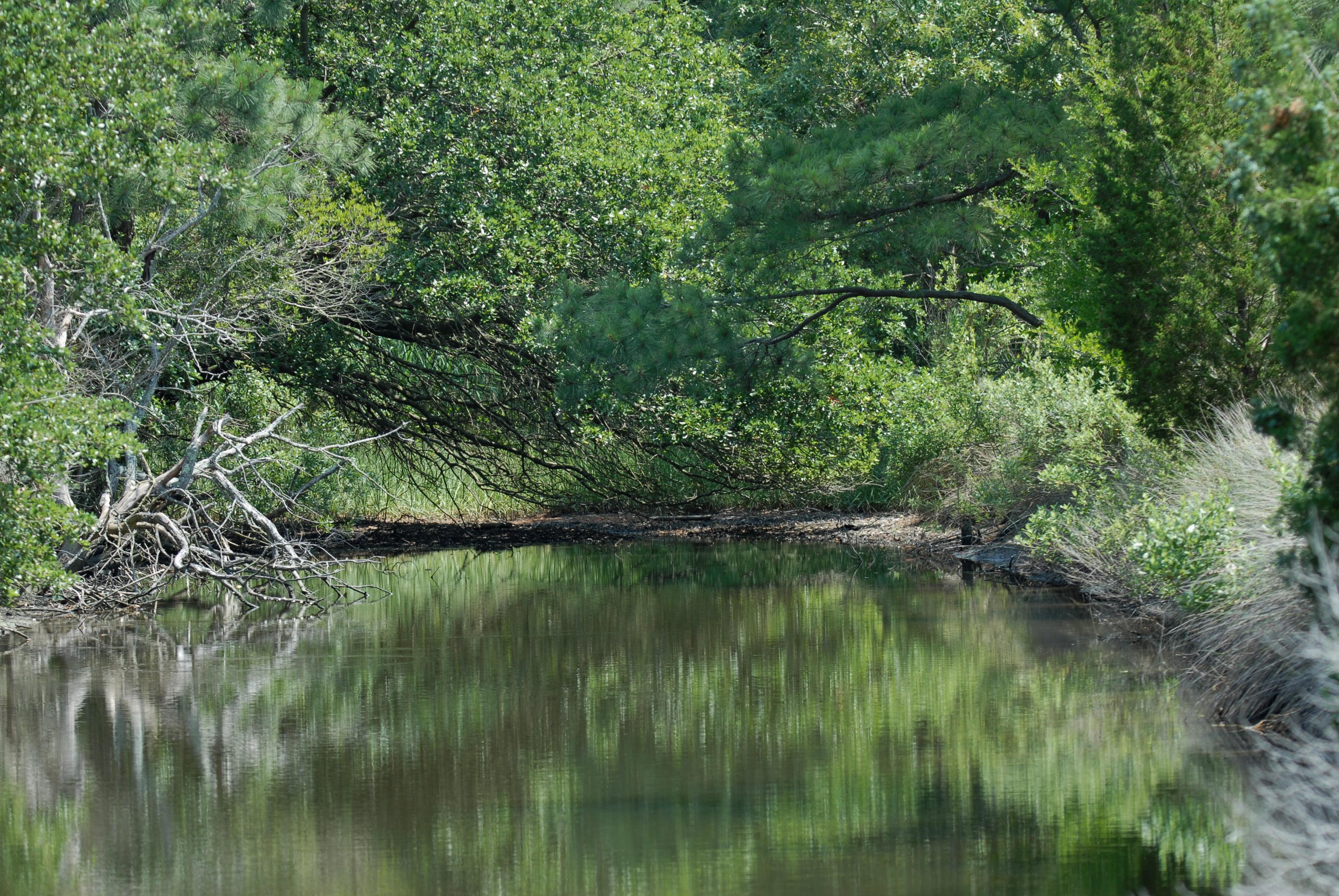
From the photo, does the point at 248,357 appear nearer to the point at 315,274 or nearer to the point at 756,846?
the point at 315,274

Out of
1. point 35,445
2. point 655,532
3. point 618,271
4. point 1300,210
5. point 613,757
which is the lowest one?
point 613,757

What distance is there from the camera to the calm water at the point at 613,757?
6.04 m

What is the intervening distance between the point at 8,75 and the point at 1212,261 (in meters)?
8.74

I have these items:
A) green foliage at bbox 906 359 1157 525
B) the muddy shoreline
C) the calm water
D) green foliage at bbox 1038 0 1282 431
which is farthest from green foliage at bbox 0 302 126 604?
green foliage at bbox 906 359 1157 525

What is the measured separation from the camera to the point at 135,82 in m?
11.3

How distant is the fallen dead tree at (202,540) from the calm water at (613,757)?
570mm

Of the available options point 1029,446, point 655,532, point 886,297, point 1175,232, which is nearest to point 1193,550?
point 1175,232

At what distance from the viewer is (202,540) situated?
14.4 m

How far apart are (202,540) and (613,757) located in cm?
784

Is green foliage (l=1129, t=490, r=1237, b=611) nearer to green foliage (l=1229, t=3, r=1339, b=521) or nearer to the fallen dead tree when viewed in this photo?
green foliage (l=1229, t=3, r=1339, b=521)

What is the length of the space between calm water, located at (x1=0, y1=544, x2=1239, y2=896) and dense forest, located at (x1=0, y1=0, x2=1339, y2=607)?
122cm

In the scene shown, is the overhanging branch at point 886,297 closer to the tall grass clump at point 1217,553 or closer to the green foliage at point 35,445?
the tall grass clump at point 1217,553

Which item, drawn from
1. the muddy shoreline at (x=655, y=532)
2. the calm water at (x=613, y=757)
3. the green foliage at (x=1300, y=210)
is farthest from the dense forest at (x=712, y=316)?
the muddy shoreline at (x=655, y=532)

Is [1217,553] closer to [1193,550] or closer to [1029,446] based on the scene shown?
[1193,550]
